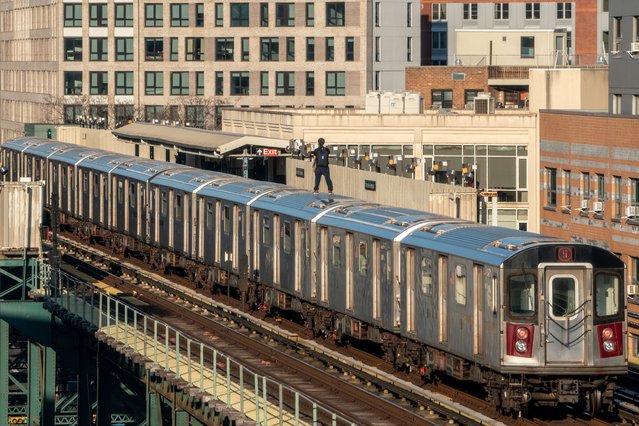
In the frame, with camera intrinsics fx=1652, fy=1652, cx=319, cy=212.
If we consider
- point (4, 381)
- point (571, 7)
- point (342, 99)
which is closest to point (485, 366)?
point (4, 381)

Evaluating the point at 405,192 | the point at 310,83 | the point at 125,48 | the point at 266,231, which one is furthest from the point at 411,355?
the point at 125,48

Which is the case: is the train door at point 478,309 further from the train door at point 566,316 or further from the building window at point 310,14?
the building window at point 310,14

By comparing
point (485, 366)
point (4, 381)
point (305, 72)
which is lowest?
point (4, 381)

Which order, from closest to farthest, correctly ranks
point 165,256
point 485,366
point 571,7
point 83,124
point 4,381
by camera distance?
point 485,366 → point 4,381 → point 165,256 → point 83,124 → point 571,7

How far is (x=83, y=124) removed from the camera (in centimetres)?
11019

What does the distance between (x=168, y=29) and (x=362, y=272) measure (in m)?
92.1

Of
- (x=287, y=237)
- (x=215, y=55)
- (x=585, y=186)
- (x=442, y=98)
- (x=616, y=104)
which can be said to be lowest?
(x=287, y=237)

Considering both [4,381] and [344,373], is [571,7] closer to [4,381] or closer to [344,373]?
[4,381]

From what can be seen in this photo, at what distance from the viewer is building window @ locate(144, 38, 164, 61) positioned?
12488cm

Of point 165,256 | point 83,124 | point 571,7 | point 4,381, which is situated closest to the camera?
point 4,381

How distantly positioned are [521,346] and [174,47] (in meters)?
98.9

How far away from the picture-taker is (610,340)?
92.6ft

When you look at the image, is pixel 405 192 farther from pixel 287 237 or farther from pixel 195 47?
pixel 195 47

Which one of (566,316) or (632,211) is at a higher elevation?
(632,211)
